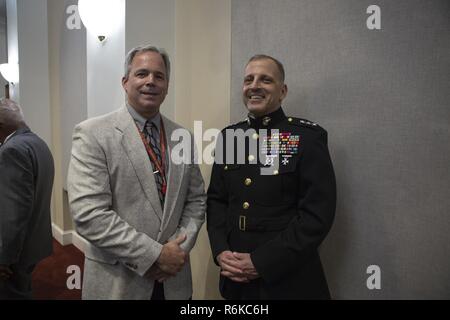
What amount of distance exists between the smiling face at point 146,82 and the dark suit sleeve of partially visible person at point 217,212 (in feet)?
1.46

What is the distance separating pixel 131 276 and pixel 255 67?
1028 millimetres

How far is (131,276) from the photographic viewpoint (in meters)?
1.21

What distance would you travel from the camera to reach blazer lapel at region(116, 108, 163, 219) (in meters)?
1.21

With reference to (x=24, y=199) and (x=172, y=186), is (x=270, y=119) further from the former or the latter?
(x=24, y=199)

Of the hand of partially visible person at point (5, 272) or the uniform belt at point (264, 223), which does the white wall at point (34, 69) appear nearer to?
the hand of partially visible person at point (5, 272)

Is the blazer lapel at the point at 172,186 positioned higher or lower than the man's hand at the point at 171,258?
higher

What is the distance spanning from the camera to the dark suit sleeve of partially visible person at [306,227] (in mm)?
1209

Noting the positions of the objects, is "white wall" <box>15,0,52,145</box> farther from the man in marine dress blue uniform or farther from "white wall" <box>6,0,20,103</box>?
the man in marine dress blue uniform

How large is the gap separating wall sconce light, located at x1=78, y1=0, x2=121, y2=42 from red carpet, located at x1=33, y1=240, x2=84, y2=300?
2.11m

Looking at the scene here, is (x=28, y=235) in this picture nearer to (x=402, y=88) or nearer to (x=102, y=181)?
(x=102, y=181)

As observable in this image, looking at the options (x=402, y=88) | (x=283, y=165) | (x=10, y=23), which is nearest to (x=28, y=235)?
(x=283, y=165)

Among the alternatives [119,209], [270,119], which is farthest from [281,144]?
[119,209]

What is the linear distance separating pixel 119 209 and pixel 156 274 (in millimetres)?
304

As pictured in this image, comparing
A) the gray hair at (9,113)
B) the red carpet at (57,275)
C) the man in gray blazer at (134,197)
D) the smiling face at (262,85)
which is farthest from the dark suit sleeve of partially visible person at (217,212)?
the red carpet at (57,275)
